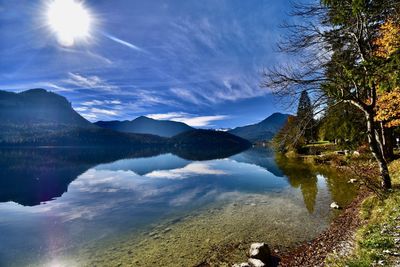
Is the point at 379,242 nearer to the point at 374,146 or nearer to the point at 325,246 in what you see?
the point at 325,246

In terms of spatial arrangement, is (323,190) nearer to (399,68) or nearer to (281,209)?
(281,209)

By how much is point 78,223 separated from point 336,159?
47326mm

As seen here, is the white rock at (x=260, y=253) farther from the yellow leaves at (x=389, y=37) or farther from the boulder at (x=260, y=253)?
the yellow leaves at (x=389, y=37)

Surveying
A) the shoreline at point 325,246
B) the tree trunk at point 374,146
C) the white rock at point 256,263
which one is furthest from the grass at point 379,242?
the white rock at point 256,263

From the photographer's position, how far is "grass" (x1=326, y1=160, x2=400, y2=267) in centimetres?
809

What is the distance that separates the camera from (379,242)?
928cm

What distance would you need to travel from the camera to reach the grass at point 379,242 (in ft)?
26.5

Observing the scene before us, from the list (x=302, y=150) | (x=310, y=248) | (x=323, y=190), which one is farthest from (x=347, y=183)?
(x=302, y=150)

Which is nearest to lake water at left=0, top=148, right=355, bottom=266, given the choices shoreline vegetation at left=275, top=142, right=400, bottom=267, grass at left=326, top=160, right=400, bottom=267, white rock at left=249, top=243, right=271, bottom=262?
white rock at left=249, top=243, right=271, bottom=262

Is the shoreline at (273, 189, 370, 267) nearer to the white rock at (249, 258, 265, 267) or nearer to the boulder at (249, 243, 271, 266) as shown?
the boulder at (249, 243, 271, 266)

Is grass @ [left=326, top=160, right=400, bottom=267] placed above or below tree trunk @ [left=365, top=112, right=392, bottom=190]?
below

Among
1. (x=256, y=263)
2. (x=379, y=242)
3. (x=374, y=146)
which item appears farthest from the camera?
(x=374, y=146)

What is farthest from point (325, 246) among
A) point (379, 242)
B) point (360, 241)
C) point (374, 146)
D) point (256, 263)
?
point (374, 146)

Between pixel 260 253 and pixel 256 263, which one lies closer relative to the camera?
pixel 256 263
